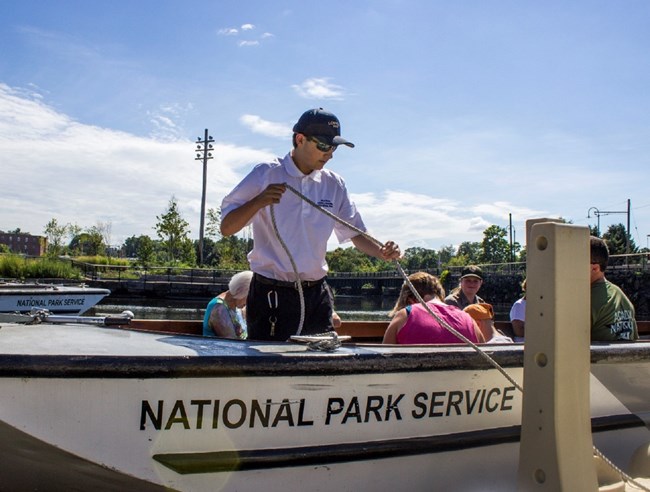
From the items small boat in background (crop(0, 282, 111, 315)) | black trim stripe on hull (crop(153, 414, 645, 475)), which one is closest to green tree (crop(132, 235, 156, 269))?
small boat in background (crop(0, 282, 111, 315))

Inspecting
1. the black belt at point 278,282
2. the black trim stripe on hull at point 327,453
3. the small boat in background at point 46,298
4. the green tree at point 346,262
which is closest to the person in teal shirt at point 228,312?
the black belt at point 278,282

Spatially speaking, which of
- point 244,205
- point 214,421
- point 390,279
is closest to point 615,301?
point 244,205

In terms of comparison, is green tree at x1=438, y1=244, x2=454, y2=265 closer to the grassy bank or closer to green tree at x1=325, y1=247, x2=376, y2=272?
green tree at x1=325, y1=247, x2=376, y2=272

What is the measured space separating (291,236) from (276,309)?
398mm

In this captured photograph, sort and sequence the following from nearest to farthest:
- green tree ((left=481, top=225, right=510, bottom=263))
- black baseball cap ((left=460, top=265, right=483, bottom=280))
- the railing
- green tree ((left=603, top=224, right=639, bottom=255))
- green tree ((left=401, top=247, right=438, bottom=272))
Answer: black baseball cap ((left=460, top=265, right=483, bottom=280))
the railing
green tree ((left=603, top=224, right=639, bottom=255))
green tree ((left=481, top=225, right=510, bottom=263))
green tree ((left=401, top=247, right=438, bottom=272))

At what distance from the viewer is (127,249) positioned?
12550 centimetres

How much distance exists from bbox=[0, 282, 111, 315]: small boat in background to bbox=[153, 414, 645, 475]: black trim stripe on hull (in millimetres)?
12004

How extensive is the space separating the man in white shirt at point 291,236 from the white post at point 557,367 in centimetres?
94

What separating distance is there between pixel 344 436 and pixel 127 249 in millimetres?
129031

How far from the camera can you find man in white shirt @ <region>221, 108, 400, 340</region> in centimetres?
330

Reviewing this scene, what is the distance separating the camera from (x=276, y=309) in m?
3.34

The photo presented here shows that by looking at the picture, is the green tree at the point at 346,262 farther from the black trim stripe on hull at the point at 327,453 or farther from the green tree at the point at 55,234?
the black trim stripe on hull at the point at 327,453

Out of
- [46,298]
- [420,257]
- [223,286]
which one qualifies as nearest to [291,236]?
[46,298]

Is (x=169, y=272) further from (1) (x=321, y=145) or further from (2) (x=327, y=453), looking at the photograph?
(2) (x=327, y=453)
